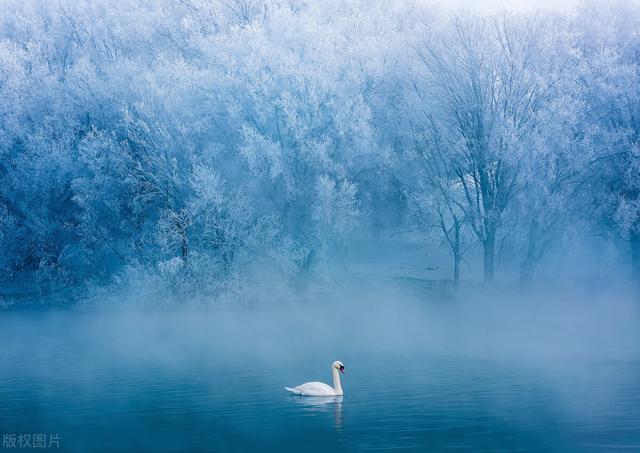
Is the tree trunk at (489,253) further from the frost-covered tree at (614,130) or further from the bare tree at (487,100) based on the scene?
the frost-covered tree at (614,130)

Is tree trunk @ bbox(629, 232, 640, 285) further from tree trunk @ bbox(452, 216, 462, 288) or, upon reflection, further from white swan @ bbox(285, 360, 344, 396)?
white swan @ bbox(285, 360, 344, 396)

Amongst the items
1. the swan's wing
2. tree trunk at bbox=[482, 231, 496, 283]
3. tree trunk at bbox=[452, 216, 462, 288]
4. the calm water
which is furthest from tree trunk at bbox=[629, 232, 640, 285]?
the swan's wing

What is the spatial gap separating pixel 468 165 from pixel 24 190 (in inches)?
789

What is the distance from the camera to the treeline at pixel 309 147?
115 feet

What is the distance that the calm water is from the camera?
14165mm

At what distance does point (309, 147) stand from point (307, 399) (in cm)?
1942

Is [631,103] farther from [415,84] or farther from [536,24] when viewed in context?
[415,84]

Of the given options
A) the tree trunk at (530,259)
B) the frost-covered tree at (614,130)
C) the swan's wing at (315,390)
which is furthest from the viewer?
the tree trunk at (530,259)

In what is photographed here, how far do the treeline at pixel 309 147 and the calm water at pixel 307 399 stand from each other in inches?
370

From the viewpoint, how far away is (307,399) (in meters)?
18.0

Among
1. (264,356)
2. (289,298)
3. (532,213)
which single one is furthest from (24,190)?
(532,213)

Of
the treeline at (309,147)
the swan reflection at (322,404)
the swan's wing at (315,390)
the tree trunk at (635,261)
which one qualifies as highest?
the treeline at (309,147)

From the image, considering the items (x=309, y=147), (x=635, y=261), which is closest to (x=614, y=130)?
(x=635, y=261)

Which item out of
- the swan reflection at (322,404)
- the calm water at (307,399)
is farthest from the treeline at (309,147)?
the swan reflection at (322,404)
